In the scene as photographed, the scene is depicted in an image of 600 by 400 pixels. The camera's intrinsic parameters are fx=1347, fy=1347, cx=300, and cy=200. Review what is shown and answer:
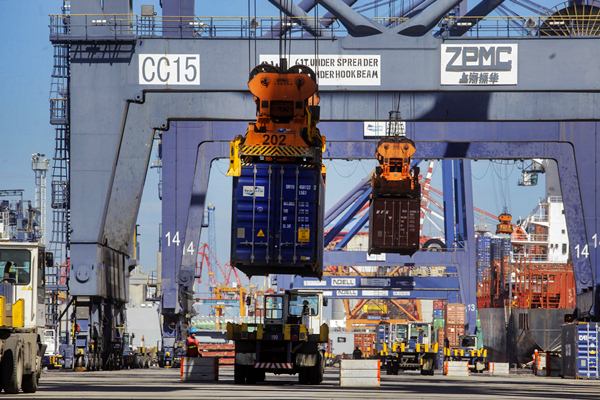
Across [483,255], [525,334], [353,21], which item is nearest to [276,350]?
[353,21]

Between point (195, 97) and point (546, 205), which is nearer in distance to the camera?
point (195, 97)

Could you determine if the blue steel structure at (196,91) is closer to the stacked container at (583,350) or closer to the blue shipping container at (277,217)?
the blue shipping container at (277,217)

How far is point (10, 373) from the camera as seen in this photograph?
22.4 metres

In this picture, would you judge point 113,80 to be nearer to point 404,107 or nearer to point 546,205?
point 404,107

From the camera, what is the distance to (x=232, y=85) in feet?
127

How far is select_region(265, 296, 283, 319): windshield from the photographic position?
33500 mm

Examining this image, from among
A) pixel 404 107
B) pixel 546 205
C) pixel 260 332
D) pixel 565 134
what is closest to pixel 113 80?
pixel 404 107

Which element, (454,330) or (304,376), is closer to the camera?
(304,376)

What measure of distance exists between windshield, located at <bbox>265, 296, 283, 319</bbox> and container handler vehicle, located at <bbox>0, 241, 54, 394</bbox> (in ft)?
30.8

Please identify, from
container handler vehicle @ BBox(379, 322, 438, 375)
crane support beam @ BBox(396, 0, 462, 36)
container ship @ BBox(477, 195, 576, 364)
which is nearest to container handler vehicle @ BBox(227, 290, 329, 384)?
crane support beam @ BBox(396, 0, 462, 36)

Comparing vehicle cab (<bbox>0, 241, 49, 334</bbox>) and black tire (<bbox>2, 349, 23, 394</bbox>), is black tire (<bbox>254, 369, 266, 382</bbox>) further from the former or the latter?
black tire (<bbox>2, 349, 23, 394</bbox>)

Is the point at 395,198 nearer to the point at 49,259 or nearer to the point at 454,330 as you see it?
the point at 49,259

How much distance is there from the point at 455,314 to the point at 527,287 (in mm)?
28028

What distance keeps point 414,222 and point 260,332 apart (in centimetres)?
2034
